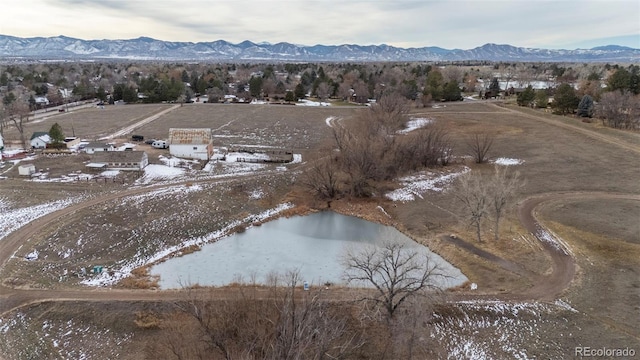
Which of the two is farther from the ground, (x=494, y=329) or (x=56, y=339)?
(x=494, y=329)

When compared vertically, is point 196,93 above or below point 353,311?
above

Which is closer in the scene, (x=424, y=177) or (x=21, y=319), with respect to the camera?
(x=21, y=319)

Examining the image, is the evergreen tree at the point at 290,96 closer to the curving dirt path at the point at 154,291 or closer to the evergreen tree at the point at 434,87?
the evergreen tree at the point at 434,87

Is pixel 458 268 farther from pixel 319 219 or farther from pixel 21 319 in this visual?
pixel 21 319

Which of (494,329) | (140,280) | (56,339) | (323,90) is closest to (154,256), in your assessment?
(140,280)

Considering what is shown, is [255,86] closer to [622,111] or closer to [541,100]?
[541,100]

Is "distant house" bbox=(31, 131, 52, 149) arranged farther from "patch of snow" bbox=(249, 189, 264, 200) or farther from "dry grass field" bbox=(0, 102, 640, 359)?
"patch of snow" bbox=(249, 189, 264, 200)

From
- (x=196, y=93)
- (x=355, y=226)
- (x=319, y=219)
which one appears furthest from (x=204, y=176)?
(x=196, y=93)
